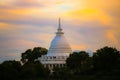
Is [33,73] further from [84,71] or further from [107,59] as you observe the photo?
[107,59]

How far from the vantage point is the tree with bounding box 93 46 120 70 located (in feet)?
406

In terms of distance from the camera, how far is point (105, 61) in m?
130

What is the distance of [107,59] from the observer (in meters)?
132

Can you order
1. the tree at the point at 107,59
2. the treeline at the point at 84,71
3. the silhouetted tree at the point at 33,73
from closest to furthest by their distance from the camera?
1. the treeline at the point at 84,71
2. the tree at the point at 107,59
3. the silhouetted tree at the point at 33,73

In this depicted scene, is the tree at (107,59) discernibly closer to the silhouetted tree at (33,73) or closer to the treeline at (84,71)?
the treeline at (84,71)

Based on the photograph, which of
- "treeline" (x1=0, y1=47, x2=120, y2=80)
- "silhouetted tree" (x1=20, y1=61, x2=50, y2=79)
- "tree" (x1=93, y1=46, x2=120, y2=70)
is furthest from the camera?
"silhouetted tree" (x1=20, y1=61, x2=50, y2=79)

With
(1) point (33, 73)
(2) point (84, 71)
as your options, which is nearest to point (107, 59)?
(2) point (84, 71)

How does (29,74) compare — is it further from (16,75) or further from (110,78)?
(110,78)

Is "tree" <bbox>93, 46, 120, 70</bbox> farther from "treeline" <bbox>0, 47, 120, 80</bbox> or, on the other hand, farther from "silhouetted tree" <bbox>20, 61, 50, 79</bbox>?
"silhouetted tree" <bbox>20, 61, 50, 79</bbox>

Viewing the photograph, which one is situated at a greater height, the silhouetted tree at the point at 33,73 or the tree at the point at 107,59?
the tree at the point at 107,59

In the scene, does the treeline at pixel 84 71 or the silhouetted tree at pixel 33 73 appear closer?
the treeline at pixel 84 71

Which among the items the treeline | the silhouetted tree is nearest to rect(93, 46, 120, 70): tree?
the treeline

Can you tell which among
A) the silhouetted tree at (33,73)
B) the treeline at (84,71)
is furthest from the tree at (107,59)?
the silhouetted tree at (33,73)

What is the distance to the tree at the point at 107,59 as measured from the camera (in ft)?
406
